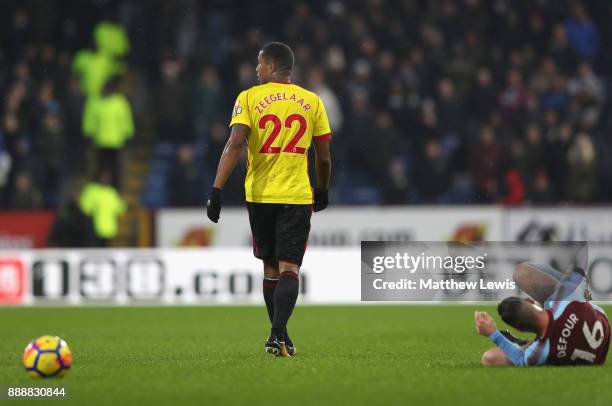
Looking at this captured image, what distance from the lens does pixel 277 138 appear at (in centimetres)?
832

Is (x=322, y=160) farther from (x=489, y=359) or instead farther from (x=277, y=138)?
(x=489, y=359)

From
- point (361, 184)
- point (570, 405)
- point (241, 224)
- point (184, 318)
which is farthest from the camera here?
point (361, 184)

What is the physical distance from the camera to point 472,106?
20.1m

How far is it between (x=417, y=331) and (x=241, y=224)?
23.5 feet

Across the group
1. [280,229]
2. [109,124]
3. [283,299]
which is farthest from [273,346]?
[109,124]

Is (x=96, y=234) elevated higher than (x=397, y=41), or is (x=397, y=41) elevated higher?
(x=397, y=41)

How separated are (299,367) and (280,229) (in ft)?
3.50

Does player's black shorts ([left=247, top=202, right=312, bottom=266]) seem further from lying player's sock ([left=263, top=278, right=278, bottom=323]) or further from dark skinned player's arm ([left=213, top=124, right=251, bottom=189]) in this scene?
dark skinned player's arm ([left=213, top=124, right=251, bottom=189])

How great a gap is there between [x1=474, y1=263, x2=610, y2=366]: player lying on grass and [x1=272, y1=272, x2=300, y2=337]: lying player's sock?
4.53 ft

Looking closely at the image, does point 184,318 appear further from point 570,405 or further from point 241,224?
point 570,405

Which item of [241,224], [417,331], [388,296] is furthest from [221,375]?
[241,224]

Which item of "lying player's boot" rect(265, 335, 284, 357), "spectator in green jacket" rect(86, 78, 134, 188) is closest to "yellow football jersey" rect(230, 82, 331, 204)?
"lying player's boot" rect(265, 335, 284, 357)

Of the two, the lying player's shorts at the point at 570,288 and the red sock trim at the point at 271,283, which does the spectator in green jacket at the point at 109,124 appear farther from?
the lying player's shorts at the point at 570,288

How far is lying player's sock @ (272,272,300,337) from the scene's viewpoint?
26.8 ft
